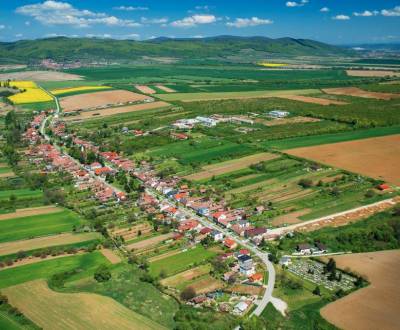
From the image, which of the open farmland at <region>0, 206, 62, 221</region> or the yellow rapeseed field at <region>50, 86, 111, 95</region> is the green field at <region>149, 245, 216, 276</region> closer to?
the open farmland at <region>0, 206, 62, 221</region>

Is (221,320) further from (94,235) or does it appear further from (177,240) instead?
(94,235)

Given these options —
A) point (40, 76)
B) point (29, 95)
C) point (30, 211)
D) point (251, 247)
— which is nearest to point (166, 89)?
point (29, 95)

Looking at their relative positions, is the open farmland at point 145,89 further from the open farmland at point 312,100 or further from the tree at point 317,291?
the tree at point 317,291

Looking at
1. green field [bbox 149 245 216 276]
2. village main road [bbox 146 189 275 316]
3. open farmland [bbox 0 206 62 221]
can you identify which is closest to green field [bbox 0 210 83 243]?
open farmland [bbox 0 206 62 221]

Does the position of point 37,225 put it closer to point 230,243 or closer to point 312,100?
point 230,243

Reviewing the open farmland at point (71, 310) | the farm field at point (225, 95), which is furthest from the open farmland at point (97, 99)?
the open farmland at point (71, 310)

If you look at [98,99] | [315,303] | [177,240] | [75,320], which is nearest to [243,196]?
[177,240]
